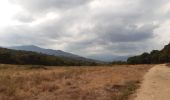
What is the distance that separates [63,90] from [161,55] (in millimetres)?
79951

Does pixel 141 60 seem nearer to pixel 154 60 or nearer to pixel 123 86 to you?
pixel 154 60

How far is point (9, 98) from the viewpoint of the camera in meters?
20.0

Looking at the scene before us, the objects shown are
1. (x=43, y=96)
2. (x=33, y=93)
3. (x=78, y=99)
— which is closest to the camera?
(x=78, y=99)

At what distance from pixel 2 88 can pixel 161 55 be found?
80.5 metres

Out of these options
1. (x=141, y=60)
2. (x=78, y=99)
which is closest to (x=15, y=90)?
(x=78, y=99)

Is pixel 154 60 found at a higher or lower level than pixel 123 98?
higher

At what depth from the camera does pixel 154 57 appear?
106 m

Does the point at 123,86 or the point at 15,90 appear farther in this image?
the point at 123,86

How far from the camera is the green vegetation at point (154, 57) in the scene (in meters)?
97.8

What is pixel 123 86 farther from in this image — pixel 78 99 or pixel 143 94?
pixel 78 99

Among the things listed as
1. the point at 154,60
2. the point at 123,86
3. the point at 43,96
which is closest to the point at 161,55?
the point at 154,60

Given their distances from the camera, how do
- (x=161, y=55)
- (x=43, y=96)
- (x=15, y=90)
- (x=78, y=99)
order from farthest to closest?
(x=161, y=55)
(x=15, y=90)
(x=43, y=96)
(x=78, y=99)

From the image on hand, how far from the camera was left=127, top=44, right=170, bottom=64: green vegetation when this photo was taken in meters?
97.8

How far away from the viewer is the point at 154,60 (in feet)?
343
